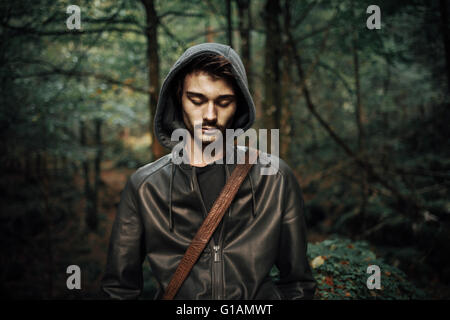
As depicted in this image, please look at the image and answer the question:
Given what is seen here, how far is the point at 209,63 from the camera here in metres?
1.77

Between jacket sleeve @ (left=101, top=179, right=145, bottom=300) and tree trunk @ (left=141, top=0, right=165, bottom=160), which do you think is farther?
tree trunk @ (left=141, top=0, right=165, bottom=160)

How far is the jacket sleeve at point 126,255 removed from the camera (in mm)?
1808

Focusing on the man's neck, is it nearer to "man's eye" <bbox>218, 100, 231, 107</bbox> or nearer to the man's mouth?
the man's mouth

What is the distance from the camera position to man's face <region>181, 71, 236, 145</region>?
5.82 feet

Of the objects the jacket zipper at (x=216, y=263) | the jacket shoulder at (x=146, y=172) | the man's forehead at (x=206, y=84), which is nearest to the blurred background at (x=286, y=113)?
the jacket zipper at (x=216, y=263)

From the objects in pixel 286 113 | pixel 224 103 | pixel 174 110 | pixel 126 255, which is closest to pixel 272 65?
pixel 286 113

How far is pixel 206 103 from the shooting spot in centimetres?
179

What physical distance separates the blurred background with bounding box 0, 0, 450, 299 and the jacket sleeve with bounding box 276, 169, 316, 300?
820 millimetres

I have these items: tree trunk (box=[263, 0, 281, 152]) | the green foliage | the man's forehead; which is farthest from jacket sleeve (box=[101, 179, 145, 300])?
tree trunk (box=[263, 0, 281, 152])

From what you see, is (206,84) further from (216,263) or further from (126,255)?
(126,255)

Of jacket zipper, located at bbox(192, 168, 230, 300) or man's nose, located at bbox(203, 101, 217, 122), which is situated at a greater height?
man's nose, located at bbox(203, 101, 217, 122)

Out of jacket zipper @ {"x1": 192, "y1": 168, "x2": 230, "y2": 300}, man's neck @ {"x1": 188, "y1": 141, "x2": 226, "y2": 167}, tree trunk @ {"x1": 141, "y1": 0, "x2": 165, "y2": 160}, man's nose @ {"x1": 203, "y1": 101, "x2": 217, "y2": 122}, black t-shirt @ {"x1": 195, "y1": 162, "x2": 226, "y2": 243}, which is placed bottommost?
jacket zipper @ {"x1": 192, "y1": 168, "x2": 230, "y2": 300}
